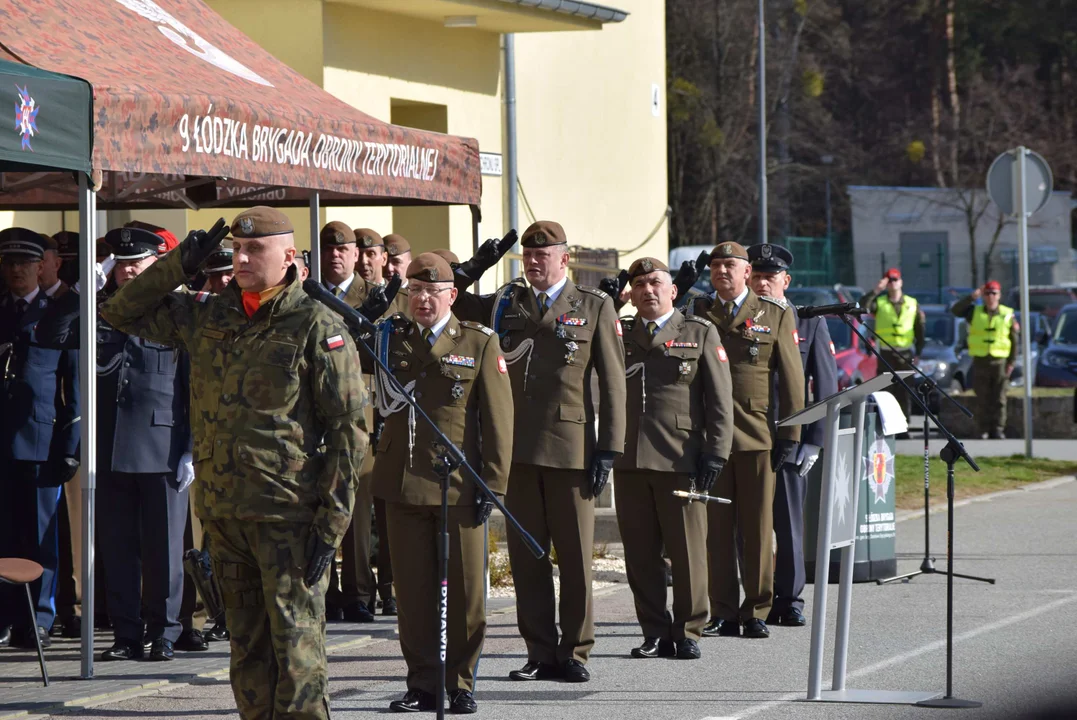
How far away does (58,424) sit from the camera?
29.8 feet

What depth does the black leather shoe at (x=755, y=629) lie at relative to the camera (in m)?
9.52

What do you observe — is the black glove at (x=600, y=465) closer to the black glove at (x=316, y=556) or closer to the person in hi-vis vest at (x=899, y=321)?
the black glove at (x=316, y=556)

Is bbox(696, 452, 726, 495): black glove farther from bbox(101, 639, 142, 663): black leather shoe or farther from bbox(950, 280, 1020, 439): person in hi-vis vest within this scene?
bbox(950, 280, 1020, 439): person in hi-vis vest

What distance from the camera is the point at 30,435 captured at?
356 inches

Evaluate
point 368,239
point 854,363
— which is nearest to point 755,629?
point 368,239

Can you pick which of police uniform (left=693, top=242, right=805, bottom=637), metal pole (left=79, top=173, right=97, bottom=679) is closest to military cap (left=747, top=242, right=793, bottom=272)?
police uniform (left=693, top=242, right=805, bottom=637)

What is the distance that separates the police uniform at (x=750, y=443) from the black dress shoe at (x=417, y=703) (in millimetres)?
2567

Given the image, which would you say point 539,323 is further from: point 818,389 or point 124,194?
point 124,194

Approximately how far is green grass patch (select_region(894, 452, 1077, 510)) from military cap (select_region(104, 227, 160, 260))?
8.73 metres

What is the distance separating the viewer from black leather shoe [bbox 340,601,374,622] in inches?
400

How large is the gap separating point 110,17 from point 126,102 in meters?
1.41

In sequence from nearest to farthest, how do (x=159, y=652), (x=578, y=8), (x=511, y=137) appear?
(x=159, y=652) < (x=578, y=8) < (x=511, y=137)

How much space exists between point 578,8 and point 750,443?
8758 millimetres

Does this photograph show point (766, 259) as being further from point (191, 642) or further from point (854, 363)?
point (854, 363)
